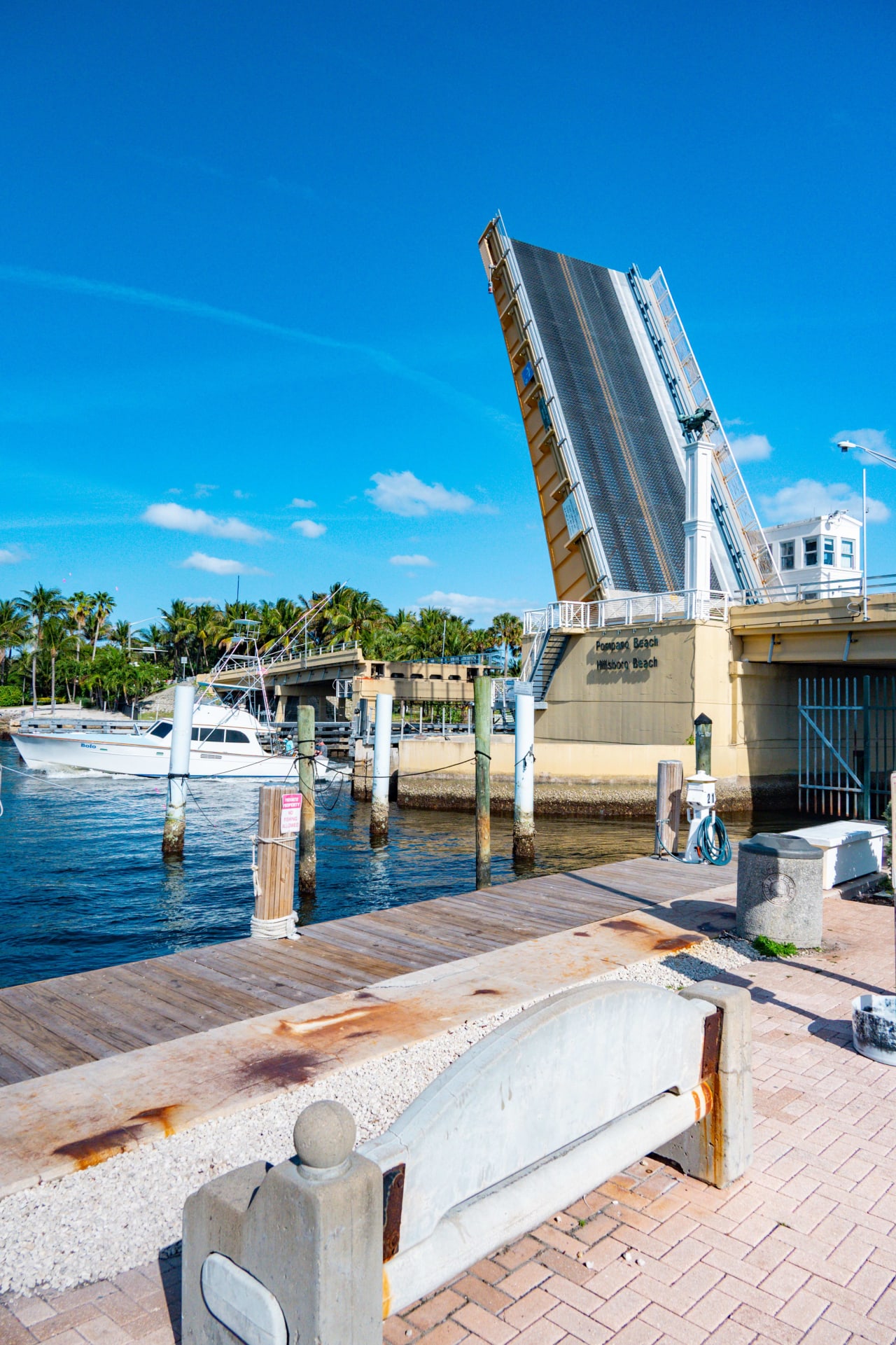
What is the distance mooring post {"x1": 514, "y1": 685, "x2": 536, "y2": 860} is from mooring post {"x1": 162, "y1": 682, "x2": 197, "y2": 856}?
246 inches

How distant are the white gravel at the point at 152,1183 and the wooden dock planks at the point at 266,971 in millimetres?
1279

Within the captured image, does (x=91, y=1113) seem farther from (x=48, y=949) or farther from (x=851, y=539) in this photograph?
(x=851, y=539)

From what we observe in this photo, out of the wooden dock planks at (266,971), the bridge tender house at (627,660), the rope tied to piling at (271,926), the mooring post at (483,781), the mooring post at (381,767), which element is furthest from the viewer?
the bridge tender house at (627,660)

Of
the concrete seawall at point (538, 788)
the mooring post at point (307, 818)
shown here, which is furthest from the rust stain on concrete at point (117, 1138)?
the concrete seawall at point (538, 788)

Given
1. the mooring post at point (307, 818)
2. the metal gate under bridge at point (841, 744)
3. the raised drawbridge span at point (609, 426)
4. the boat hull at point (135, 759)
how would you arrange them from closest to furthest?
1. the mooring post at point (307, 818)
2. the metal gate under bridge at point (841, 744)
3. the raised drawbridge span at point (609, 426)
4. the boat hull at point (135, 759)

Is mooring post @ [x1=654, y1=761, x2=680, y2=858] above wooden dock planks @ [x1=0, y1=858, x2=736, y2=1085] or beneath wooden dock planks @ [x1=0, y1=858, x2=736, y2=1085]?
above

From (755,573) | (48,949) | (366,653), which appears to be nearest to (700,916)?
(48,949)

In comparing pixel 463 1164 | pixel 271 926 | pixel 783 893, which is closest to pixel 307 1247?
pixel 463 1164

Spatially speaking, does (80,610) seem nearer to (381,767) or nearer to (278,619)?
(278,619)

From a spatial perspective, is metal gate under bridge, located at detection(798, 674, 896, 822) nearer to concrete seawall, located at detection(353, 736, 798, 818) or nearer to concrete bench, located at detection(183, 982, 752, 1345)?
concrete seawall, located at detection(353, 736, 798, 818)

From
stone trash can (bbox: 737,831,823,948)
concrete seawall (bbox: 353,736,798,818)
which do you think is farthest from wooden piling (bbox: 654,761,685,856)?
concrete seawall (bbox: 353,736,798,818)

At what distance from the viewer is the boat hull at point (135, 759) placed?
30.5m

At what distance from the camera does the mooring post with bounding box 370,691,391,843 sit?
1881 cm

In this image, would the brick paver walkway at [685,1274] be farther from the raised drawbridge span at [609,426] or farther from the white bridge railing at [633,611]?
the raised drawbridge span at [609,426]
